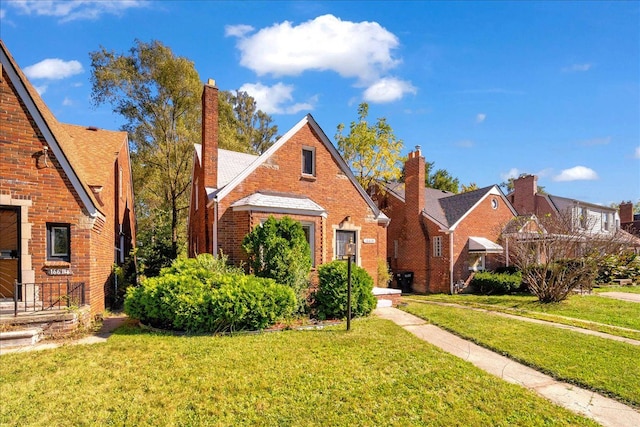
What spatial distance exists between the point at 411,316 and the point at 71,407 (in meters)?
9.00

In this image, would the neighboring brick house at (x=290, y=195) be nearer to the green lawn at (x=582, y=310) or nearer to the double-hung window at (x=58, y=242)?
the double-hung window at (x=58, y=242)

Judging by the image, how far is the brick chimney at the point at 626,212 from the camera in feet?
120

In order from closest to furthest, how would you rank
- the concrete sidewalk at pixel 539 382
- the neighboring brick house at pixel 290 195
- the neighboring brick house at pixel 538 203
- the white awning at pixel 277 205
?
the concrete sidewalk at pixel 539 382
the white awning at pixel 277 205
the neighboring brick house at pixel 290 195
the neighboring brick house at pixel 538 203

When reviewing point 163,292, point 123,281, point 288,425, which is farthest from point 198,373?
point 123,281

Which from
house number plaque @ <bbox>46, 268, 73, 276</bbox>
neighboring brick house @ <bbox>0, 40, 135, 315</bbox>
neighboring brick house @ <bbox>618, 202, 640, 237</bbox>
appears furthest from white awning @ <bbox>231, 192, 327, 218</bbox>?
neighboring brick house @ <bbox>618, 202, 640, 237</bbox>

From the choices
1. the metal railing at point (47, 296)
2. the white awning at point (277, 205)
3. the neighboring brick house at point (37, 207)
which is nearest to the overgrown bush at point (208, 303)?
the metal railing at point (47, 296)

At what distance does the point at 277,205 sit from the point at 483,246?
13.9 meters

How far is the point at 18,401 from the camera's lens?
15.6 ft

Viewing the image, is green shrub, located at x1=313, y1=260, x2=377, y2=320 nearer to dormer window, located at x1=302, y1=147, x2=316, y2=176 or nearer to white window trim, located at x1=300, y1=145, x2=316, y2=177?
white window trim, located at x1=300, y1=145, x2=316, y2=177

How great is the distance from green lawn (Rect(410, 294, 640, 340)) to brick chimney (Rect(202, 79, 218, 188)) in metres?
11.9

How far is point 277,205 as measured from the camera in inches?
450

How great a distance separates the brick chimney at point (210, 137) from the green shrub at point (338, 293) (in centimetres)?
611

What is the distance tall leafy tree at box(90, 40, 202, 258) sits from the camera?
1988cm

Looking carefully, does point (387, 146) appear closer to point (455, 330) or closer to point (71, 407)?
point (455, 330)
